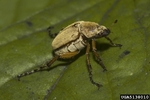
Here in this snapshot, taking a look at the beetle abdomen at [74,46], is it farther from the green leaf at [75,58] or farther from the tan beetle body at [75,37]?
the green leaf at [75,58]

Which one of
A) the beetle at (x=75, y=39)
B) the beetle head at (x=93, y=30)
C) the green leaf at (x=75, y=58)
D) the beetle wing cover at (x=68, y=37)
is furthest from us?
the beetle wing cover at (x=68, y=37)

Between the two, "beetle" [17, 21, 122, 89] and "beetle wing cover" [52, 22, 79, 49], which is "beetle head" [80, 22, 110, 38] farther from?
"beetle wing cover" [52, 22, 79, 49]

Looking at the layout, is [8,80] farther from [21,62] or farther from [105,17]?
[105,17]

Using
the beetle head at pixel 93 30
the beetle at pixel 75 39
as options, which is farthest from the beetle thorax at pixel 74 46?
the beetle head at pixel 93 30

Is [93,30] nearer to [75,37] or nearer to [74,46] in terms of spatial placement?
[75,37]

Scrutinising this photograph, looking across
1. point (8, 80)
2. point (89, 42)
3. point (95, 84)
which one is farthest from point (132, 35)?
point (8, 80)

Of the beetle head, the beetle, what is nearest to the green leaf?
the beetle

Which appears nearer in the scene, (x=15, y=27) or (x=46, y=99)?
(x=46, y=99)
